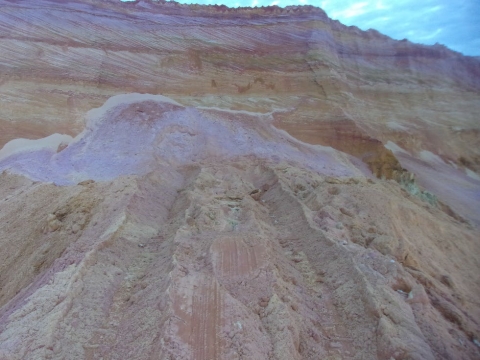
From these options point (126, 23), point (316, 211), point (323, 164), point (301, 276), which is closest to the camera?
point (301, 276)

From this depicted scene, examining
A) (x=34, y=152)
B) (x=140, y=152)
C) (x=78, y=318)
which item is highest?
(x=78, y=318)

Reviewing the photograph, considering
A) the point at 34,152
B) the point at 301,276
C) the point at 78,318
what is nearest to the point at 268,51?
the point at 34,152

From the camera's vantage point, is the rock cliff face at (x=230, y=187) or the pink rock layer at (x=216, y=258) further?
the rock cliff face at (x=230, y=187)

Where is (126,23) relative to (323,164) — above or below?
above

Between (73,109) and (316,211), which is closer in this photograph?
(316,211)

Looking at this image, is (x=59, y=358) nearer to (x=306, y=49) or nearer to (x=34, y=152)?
(x=34, y=152)

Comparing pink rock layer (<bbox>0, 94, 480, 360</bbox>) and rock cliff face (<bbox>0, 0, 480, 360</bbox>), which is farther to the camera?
rock cliff face (<bbox>0, 0, 480, 360</bbox>)

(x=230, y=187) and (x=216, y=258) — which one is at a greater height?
(x=216, y=258)

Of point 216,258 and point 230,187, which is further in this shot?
point 230,187
